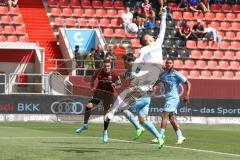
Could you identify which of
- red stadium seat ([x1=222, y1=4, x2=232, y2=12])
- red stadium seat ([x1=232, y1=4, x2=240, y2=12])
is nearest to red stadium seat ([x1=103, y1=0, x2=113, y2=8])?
red stadium seat ([x1=222, y1=4, x2=232, y2=12])

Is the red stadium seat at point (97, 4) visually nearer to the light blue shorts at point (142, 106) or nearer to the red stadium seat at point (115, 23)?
the red stadium seat at point (115, 23)

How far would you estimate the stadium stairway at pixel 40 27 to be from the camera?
123 feet

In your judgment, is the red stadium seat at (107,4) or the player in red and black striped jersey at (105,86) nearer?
the player in red and black striped jersey at (105,86)

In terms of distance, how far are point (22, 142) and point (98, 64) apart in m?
15.6

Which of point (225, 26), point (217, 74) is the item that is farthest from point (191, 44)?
point (225, 26)

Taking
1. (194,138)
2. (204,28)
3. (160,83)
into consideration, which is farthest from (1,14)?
(160,83)

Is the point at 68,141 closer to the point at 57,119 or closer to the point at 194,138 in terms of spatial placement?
the point at 194,138

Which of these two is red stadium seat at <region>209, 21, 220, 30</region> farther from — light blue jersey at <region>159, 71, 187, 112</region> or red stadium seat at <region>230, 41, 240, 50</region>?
light blue jersey at <region>159, 71, 187, 112</region>

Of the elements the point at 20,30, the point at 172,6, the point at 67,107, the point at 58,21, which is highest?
the point at 172,6

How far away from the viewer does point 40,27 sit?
38875 mm

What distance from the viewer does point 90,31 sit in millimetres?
38625

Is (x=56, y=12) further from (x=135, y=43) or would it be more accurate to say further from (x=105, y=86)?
(x=105, y=86)

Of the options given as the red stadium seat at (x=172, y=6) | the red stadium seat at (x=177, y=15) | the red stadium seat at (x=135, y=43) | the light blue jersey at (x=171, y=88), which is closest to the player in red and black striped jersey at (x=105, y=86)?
the light blue jersey at (x=171, y=88)

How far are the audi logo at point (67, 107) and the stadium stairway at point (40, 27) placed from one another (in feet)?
14.3
